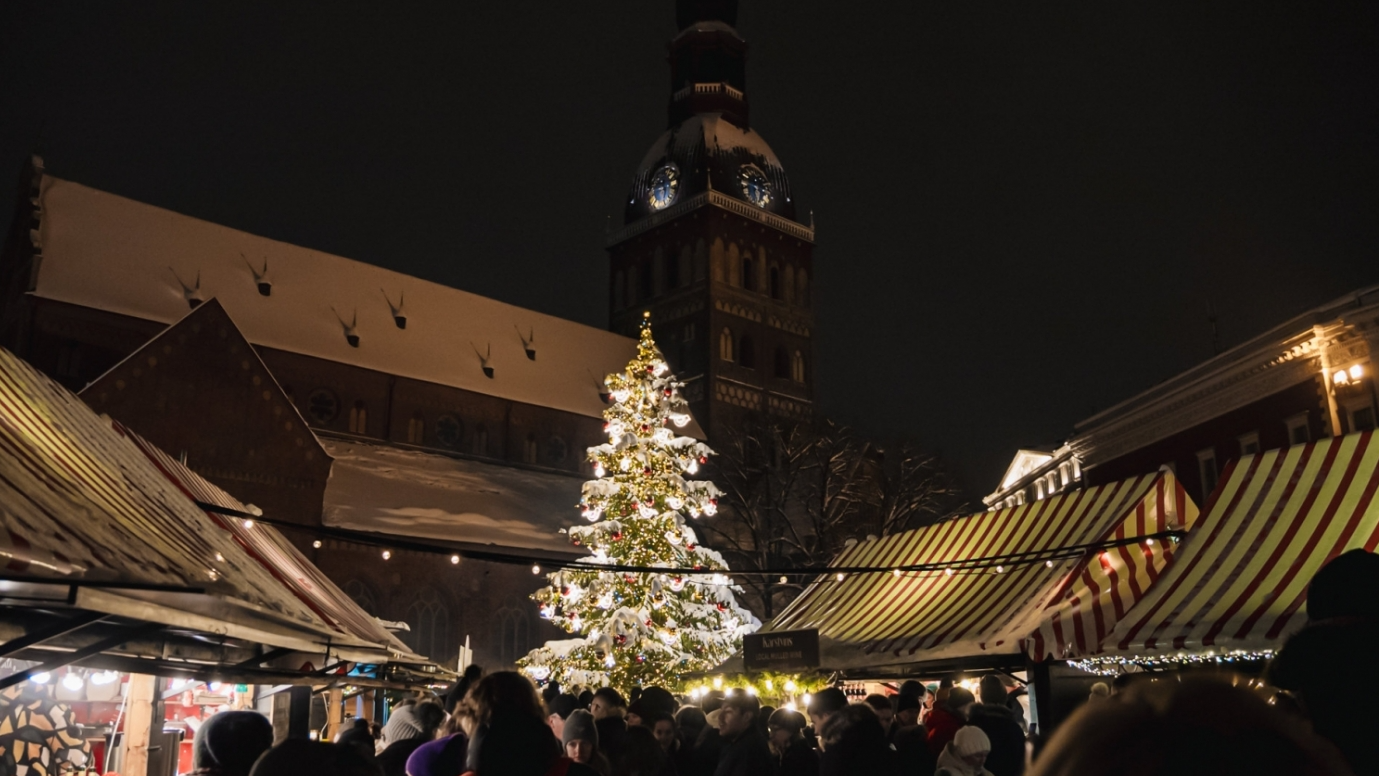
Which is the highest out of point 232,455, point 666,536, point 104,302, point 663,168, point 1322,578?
point 663,168

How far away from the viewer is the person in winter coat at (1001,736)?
715 centimetres

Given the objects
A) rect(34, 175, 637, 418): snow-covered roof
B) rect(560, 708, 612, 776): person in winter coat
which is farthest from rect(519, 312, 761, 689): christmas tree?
rect(34, 175, 637, 418): snow-covered roof

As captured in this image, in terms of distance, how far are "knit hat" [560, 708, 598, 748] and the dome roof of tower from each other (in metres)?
50.6

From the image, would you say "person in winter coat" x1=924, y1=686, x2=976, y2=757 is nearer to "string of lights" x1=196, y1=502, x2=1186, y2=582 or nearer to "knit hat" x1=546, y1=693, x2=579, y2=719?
"knit hat" x1=546, y1=693, x2=579, y2=719

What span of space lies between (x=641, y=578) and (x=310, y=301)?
29.2 metres

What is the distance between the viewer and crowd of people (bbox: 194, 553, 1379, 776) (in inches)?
47.6

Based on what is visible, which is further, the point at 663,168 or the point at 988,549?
the point at 663,168

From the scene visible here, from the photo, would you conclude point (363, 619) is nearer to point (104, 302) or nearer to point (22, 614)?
point (22, 614)

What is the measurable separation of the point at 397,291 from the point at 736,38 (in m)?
26.2

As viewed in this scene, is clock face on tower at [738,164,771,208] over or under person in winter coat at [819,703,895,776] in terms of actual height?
over

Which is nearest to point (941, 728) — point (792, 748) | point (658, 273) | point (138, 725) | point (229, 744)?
point (792, 748)

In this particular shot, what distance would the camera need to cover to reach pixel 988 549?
13.3 meters

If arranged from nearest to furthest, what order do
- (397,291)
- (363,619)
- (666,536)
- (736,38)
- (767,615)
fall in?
1. (363,619)
2. (666,536)
3. (767,615)
4. (397,291)
5. (736,38)

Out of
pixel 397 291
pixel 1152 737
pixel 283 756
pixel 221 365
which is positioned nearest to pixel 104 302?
pixel 221 365
